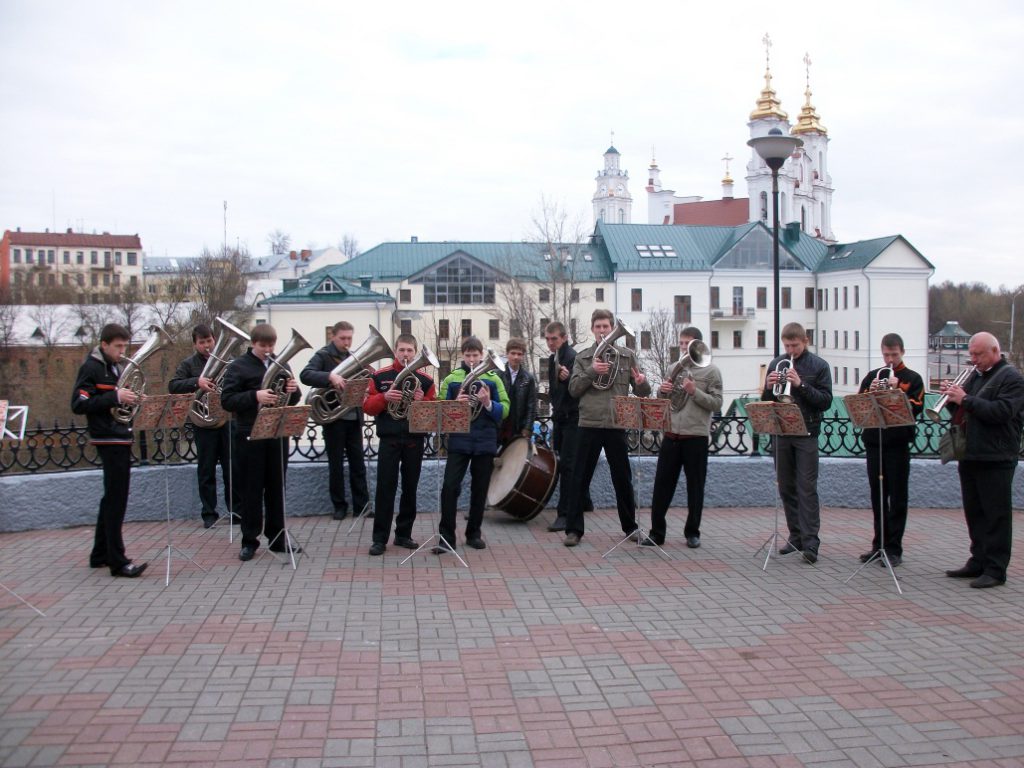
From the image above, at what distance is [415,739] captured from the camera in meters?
4.72

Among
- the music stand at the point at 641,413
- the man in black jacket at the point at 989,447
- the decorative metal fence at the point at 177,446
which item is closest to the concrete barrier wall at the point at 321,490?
the decorative metal fence at the point at 177,446

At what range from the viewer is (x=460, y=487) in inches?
347

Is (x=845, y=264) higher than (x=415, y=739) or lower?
higher

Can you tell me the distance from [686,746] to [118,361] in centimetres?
553

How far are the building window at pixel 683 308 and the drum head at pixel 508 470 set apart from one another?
5723 cm

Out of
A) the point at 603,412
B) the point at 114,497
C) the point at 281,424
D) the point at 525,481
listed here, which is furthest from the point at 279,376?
the point at 603,412

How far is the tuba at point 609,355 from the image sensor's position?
859 cm

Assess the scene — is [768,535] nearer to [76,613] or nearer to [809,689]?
[809,689]

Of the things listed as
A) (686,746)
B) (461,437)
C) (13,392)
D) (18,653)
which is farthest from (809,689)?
(13,392)

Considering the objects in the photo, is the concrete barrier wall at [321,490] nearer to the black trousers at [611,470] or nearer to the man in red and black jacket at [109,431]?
the black trousers at [611,470]

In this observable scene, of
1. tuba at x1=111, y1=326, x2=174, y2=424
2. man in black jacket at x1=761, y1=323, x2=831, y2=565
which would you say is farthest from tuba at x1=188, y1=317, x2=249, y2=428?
man in black jacket at x1=761, y1=323, x2=831, y2=565

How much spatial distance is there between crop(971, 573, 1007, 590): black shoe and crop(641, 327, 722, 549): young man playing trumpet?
7.83ft

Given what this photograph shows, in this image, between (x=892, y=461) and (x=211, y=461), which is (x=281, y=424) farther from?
(x=892, y=461)

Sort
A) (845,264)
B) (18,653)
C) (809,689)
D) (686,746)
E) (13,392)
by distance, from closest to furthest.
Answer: (686,746), (809,689), (18,653), (13,392), (845,264)
